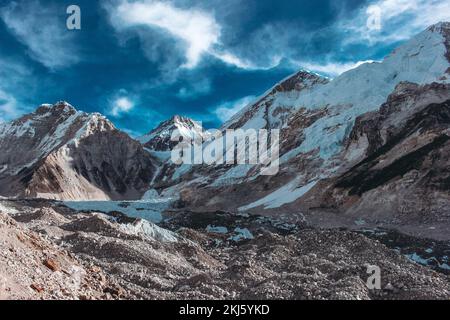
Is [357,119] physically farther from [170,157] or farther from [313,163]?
[170,157]

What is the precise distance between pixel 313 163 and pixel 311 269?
62.9 meters

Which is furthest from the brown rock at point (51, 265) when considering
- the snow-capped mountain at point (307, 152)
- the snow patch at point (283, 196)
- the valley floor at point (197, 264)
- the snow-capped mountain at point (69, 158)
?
the snow-capped mountain at point (69, 158)

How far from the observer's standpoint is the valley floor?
17031 mm

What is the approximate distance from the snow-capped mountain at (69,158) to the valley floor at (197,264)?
7966 centimetres

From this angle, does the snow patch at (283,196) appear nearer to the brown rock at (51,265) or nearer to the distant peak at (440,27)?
the distant peak at (440,27)

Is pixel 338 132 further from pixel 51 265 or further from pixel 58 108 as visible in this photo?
pixel 58 108

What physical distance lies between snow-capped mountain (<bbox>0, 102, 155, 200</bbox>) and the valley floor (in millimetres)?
79660

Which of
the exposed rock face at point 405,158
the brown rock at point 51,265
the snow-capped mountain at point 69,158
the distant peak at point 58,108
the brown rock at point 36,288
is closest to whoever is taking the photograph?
the brown rock at point 36,288

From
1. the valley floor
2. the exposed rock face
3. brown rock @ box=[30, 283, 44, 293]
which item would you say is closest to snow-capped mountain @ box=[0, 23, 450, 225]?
the exposed rock face

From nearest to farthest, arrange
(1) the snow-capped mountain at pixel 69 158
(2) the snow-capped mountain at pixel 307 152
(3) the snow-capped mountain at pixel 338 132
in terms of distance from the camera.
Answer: (2) the snow-capped mountain at pixel 307 152 → (3) the snow-capped mountain at pixel 338 132 → (1) the snow-capped mountain at pixel 69 158

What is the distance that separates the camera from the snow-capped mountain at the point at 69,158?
117938 millimetres

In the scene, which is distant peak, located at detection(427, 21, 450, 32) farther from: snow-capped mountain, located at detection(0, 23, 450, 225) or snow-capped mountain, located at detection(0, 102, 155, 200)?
snow-capped mountain, located at detection(0, 102, 155, 200)

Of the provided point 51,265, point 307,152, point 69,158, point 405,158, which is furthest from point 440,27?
point 51,265

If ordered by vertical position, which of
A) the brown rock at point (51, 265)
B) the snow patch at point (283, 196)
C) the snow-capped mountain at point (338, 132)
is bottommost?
the brown rock at point (51, 265)
